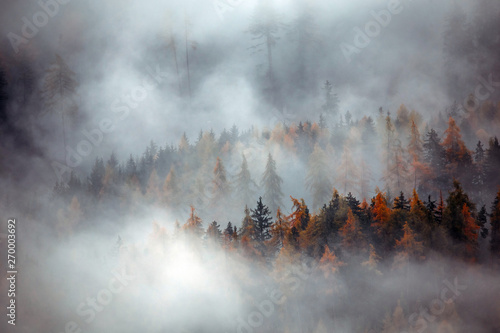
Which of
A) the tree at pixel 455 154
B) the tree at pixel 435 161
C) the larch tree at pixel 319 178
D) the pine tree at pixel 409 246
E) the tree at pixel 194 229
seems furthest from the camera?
the larch tree at pixel 319 178

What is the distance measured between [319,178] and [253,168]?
1222 centimetres

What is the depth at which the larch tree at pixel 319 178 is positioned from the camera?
48938 millimetres

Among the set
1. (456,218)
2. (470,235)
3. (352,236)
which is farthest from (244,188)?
(470,235)

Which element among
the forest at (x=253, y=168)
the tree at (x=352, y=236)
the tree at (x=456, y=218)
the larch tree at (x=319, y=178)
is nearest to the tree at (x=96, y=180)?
the forest at (x=253, y=168)

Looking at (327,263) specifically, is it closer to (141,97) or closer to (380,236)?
(380,236)

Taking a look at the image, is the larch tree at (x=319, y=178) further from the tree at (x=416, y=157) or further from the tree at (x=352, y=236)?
the tree at (x=352, y=236)

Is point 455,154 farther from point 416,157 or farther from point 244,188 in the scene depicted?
point 244,188

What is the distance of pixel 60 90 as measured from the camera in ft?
247

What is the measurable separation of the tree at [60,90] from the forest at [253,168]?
16.1 inches

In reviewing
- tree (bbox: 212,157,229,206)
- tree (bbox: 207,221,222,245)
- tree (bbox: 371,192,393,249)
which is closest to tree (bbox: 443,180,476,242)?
tree (bbox: 371,192,393,249)

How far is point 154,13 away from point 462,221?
90.9m

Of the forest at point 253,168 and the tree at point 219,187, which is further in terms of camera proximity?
the tree at point 219,187

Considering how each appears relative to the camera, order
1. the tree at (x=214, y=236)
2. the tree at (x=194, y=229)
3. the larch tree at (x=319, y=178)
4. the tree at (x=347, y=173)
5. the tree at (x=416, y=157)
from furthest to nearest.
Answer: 1. the larch tree at (x=319, y=178)
2. the tree at (x=347, y=173)
3. the tree at (x=416, y=157)
4. the tree at (x=194, y=229)
5. the tree at (x=214, y=236)

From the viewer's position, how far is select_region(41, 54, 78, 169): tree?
7456 cm
